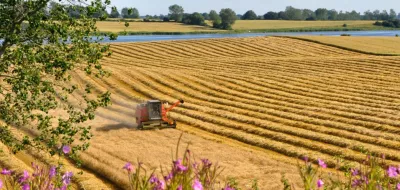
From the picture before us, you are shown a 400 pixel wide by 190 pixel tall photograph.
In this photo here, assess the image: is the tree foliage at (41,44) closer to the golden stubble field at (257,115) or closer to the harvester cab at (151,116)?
the golden stubble field at (257,115)

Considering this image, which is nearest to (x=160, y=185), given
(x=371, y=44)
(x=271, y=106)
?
(x=271, y=106)

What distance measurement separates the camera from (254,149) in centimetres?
1986

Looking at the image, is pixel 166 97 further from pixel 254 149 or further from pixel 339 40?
pixel 339 40

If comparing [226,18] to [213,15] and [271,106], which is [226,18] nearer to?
[213,15]

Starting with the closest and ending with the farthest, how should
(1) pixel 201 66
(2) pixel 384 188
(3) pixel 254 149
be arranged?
(2) pixel 384 188 → (3) pixel 254 149 → (1) pixel 201 66

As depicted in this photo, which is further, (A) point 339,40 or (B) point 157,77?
(A) point 339,40

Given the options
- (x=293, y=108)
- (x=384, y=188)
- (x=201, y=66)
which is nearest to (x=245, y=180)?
(x=384, y=188)

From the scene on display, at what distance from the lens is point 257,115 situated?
25281 millimetres

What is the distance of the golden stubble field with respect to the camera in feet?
59.6

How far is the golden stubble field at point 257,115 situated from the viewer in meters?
18.2

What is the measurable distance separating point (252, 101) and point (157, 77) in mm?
10635

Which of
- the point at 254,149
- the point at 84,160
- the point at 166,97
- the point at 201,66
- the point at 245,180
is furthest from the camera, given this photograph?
the point at 201,66

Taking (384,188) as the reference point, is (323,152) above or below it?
below

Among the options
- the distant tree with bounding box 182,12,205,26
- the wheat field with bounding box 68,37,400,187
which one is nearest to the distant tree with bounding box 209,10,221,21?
the distant tree with bounding box 182,12,205,26
